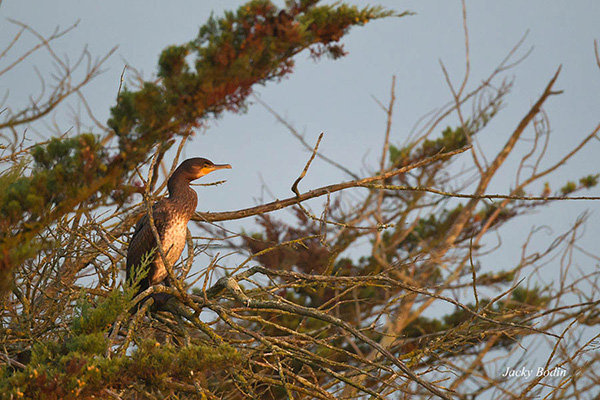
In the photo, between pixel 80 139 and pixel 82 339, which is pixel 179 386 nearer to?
pixel 82 339

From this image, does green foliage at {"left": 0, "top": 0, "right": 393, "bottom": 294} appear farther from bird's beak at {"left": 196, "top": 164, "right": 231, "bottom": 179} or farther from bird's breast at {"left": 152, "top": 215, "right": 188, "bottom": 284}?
bird's beak at {"left": 196, "top": 164, "right": 231, "bottom": 179}

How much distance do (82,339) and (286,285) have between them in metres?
1.49

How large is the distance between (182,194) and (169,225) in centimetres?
32

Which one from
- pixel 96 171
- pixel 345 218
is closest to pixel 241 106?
pixel 96 171

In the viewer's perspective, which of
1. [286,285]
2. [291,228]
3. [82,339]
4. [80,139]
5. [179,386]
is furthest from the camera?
[291,228]

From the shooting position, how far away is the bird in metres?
4.60

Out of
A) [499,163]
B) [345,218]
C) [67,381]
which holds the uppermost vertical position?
[499,163]

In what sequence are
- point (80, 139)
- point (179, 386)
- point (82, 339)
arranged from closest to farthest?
point (80, 139)
point (82, 339)
point (179, 386)

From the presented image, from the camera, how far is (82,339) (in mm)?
2963

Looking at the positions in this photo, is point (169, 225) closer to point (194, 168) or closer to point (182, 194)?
point (182, 194)

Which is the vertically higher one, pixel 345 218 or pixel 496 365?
pixel 345 218

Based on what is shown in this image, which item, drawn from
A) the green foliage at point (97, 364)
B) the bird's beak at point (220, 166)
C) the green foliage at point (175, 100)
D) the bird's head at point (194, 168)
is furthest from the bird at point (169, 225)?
the green foliage at point (175, 100)

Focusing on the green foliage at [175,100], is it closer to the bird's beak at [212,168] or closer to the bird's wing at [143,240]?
the bird's wing at [143,240]

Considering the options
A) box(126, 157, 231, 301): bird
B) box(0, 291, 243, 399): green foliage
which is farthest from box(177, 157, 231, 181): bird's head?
box(0, 291, 243, 399): green foliage
